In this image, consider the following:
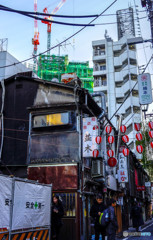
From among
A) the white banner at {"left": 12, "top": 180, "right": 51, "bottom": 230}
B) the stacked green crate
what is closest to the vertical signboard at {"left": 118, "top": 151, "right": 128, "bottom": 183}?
the white banner at {"left": 12, "top": 180, "right": 51, "bottom": 230}

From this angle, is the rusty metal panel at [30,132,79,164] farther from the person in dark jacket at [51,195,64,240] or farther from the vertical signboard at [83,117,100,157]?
the person in dark jacket at [51,195,64,240]

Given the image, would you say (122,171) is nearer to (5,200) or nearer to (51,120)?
(51,120)

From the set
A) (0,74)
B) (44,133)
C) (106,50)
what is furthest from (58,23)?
(106,50)

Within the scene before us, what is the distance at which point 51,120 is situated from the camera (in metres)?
16.3

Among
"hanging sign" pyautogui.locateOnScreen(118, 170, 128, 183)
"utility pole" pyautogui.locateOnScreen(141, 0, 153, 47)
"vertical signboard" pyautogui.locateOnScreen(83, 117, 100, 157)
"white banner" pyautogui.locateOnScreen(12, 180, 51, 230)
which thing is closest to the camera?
"white banner" pyautogui.locateOnScreen(12, 180, 51, 230)

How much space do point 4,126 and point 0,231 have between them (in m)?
10.5

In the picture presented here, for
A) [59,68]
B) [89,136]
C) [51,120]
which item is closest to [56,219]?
[89,136]

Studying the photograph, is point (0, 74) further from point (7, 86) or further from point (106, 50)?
point (106, 50)

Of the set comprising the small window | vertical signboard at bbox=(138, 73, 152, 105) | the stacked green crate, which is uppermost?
the stacked green crate

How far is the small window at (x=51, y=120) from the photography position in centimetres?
1594

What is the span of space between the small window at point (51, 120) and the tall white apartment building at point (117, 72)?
34.3 meters

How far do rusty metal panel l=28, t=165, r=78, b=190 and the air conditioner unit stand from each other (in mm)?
3013

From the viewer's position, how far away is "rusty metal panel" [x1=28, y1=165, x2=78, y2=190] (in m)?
14.6

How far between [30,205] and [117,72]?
47592 mm
